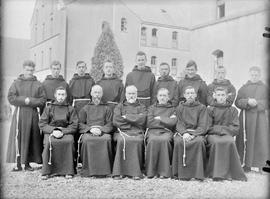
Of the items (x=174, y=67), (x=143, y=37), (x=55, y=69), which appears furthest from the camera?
(x=143, y=37)

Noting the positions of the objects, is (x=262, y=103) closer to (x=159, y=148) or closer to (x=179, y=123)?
(x=179, y=123)

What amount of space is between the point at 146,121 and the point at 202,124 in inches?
33.8

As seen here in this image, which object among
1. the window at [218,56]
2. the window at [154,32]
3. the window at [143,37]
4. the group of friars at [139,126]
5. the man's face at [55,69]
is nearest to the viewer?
the group of friars at [139,126]

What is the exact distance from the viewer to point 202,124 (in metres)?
5.28

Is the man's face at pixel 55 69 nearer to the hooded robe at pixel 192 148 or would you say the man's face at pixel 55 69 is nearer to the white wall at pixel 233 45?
the hooded robe at pixel 192 148

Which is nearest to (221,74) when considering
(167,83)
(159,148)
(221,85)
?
(221,85)

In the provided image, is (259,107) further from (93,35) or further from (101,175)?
(93,35)

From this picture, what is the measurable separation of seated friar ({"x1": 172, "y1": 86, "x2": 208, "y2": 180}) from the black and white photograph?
0.05 ft

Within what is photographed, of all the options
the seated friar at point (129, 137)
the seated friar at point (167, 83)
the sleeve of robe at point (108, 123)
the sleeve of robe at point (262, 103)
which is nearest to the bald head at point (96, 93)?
the sleeve of robe at point (108, 123)

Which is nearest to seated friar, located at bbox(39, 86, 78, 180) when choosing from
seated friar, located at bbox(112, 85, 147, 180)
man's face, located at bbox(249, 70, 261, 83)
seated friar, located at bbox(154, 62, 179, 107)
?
seated friar, located at bbox(112, 85, 147, 180)

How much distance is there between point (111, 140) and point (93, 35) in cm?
401

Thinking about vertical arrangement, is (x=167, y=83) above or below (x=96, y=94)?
above

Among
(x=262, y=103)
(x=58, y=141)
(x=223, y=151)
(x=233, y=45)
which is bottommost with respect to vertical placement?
(x=223, y=151)

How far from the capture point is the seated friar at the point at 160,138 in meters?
5.11
